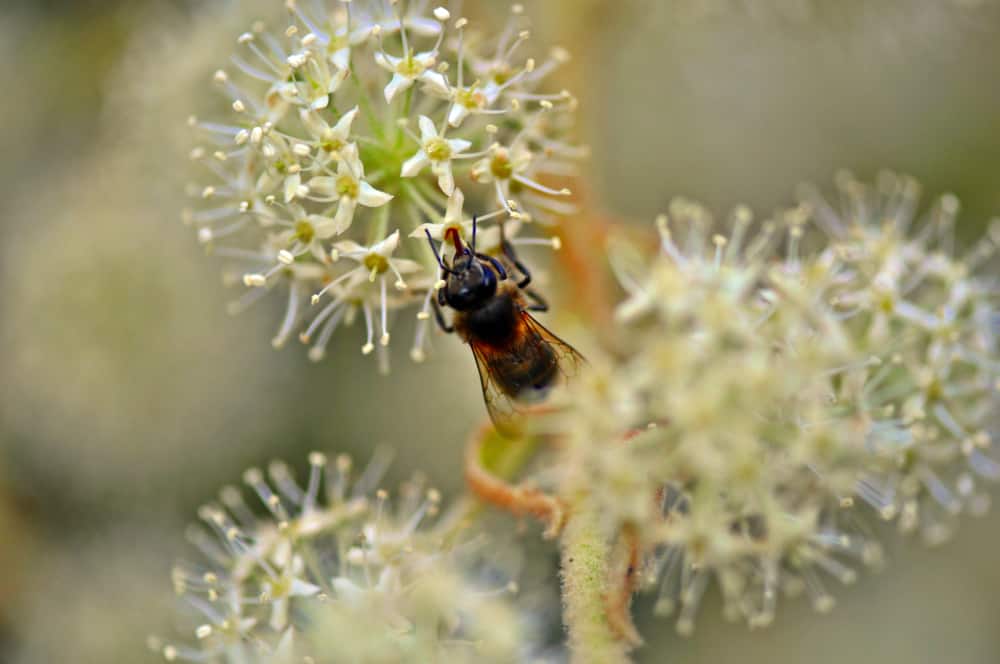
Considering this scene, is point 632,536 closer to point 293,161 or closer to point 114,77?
point 293,161

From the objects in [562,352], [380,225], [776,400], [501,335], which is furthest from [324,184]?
[776,400]

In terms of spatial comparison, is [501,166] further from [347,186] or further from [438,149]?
[347,186]

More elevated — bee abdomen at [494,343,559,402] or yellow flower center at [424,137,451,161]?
yellow flower center at [424,137,451,161]

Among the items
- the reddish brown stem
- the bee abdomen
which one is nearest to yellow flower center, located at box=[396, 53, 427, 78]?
the bee abdomen

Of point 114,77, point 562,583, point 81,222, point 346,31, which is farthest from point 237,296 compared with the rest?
point 562,583

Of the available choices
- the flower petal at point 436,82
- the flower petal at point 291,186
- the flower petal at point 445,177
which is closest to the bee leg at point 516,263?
the flower petal at point 445,177

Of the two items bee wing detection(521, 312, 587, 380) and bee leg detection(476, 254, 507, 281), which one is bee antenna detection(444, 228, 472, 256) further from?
bee wing detection(521, 312, 587, 380)
